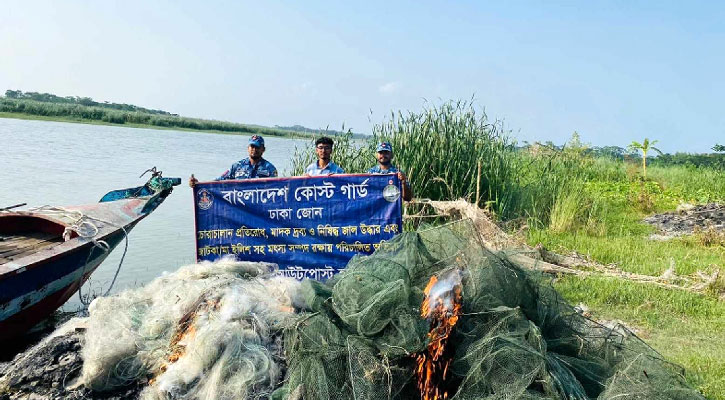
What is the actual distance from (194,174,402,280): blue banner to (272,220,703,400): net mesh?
2.07 metres

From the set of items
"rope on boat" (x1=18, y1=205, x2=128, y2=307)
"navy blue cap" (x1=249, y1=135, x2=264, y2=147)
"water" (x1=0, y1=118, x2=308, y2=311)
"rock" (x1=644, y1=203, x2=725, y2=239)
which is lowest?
"water" (x1=0, y1=118, x2=308, y2=311)

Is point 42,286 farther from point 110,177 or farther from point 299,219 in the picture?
point 110,177

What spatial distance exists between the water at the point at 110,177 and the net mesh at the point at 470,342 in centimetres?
580

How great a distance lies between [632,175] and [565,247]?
13.3 meters

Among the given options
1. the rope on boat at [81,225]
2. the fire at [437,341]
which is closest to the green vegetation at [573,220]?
the fire at [437,341]

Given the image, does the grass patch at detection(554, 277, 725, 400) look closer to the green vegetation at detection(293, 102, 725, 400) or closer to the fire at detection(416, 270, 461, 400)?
the green vegetation at detection(293, 102, 725, 400)

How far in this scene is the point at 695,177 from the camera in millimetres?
20328

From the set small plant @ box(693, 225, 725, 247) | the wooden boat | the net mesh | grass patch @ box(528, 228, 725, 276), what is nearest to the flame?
the net mesh

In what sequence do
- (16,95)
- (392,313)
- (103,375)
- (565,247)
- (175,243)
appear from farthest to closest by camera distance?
1. (16,95)
2. (175,243)
3. (565,247)
4. (103,375)
5. (392,313)

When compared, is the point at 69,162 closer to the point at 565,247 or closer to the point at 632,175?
the point at 565,247

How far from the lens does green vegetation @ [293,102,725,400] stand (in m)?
5.68

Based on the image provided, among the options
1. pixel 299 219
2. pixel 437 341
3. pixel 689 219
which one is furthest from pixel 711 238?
pixel 437 341

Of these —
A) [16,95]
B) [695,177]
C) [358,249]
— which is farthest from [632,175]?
[16,95]

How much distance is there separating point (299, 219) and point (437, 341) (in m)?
3.15
